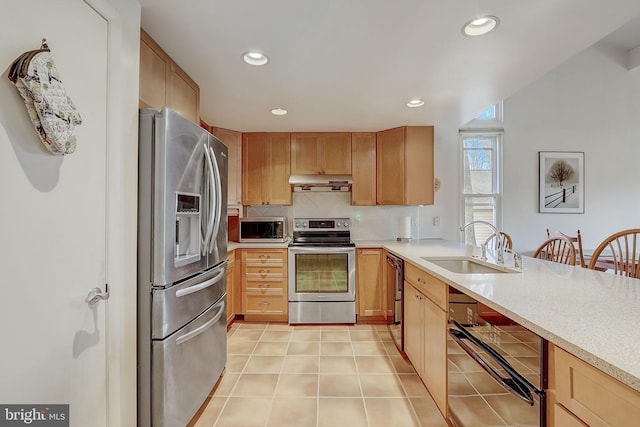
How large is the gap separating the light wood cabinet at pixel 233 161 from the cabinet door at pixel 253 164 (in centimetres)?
5

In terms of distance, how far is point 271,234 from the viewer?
337 cm

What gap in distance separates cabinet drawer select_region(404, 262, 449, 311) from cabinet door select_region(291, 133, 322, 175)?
1788 millimetres

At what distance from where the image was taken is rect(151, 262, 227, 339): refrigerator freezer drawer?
1352 mm

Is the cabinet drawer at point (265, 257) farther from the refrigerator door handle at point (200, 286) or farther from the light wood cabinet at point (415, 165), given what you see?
the light wood cabinet at point (415, 165)

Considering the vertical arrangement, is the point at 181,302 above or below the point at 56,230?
below

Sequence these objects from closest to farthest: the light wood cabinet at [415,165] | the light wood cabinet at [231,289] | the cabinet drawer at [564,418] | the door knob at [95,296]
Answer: the cabinet drawer at [564,418] < the door knob at [95,296] < the light wood cabinet at [231,289] < the light wood cabinet at [415,165]

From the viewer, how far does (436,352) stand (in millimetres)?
1659

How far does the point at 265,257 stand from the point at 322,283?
2.42ft

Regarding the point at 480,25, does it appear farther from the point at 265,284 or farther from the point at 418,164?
the point at 265,284

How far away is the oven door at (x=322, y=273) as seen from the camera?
315 centimetres

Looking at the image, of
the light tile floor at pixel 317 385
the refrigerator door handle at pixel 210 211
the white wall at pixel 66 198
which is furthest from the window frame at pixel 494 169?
the white wall at pixel 66 198

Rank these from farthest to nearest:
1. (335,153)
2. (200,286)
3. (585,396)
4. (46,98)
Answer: (335,153), (200,286), (46,98), (585,396)

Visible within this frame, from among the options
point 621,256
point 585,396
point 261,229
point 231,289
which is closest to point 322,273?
point 261,229

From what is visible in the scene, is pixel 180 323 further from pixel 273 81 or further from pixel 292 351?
pixel 273 81
